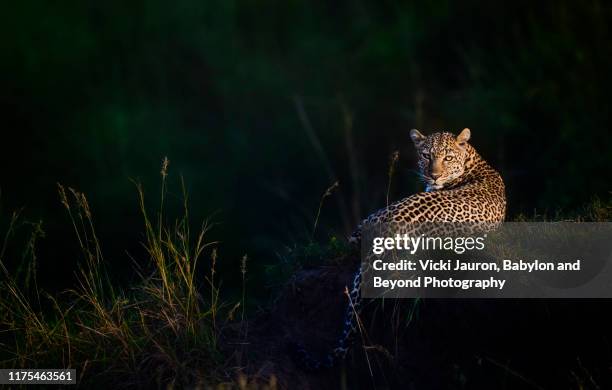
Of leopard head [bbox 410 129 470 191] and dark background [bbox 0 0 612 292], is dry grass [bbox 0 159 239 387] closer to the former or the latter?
leopard head [bbox 410 129 470 191]

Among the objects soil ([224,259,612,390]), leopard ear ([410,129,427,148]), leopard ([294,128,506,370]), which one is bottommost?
soil ([224,259,612,390])

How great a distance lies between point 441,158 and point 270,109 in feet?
26.5

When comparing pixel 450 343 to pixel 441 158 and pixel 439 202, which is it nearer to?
pixel 439 202

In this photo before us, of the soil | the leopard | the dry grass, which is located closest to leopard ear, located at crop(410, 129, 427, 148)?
the leopard

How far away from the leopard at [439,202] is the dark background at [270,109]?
279cm

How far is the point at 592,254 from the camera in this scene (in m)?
6.89

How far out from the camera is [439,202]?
6848 mm

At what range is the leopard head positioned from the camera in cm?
790

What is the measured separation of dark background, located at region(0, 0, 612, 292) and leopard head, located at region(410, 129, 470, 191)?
2.75 meters

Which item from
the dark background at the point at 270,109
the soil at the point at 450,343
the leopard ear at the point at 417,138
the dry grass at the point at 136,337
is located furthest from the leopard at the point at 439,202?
the dark background at the point at 270,109

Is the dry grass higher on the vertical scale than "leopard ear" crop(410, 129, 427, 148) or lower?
lower

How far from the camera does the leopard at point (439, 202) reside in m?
6.38

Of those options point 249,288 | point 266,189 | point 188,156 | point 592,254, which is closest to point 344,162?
Answer: point 266,189

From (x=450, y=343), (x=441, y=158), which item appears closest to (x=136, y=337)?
(x=450, y=343)
